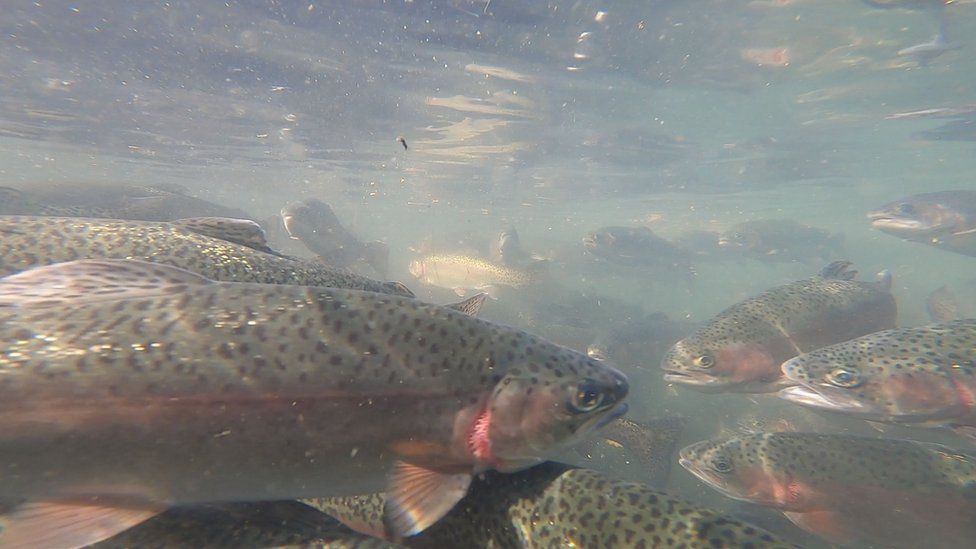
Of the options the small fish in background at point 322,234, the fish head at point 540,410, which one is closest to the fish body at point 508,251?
the small fish in background at point 322,234

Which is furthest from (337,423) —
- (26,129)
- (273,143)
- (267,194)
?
(267,194)

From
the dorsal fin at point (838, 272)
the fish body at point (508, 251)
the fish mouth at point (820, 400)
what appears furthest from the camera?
the fish body at point (508, 251)

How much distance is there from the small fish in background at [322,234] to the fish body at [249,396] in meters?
8.39

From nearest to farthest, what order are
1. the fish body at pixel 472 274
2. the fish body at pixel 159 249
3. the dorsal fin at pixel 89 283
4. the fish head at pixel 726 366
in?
1. the dorsal fin at pixel 89 283
2. the fish body at pixel 159 249
3. the fish head at pixel 726 366
4. the fish body at pixel 472 274

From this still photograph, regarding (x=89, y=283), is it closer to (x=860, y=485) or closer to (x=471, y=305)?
(x=471, y=305)

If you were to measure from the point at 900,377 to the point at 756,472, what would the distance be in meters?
1.57

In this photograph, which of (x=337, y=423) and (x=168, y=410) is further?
(x=337, y=423)

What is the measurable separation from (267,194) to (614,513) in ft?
155

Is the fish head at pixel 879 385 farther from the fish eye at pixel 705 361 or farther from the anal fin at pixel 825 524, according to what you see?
the anal fin at pixel 825 524

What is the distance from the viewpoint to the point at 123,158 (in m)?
29.9

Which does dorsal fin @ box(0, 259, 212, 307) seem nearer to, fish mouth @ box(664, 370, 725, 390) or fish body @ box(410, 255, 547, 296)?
fish mouth @ box(664, 370, 725, 390)

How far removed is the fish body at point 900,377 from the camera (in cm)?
420

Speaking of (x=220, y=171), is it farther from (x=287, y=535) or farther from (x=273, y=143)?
(x=287, y=535)

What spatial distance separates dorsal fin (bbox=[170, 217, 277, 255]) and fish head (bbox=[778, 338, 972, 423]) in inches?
209
